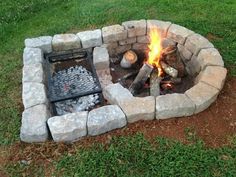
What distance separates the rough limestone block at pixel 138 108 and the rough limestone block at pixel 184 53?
138 centimetres

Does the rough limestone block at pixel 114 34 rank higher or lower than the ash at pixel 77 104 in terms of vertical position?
higher

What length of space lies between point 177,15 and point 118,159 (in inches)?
138

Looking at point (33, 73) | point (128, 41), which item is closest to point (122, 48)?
point (128, 41)

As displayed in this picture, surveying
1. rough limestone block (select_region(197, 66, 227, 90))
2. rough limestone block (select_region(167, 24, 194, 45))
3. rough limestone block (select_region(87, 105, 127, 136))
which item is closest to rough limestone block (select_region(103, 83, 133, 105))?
rough limestone block (select_region(87, 105, 127, 136))

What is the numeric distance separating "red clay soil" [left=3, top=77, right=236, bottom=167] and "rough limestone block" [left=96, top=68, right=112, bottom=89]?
1.11m

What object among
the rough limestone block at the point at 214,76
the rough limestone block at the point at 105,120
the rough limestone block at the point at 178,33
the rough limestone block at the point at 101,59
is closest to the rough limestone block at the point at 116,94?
the rough limestone block at the point at 105,120

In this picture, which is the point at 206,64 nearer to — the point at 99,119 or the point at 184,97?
the point at 184,97

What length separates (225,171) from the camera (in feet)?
12.4

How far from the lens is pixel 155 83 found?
15.9ft

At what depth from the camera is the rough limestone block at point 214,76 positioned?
4.50 m

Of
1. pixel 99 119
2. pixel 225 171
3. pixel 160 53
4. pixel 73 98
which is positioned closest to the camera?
pixel 225 171

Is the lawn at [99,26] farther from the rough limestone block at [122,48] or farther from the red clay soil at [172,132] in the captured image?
the rough limestone block at [122,48]

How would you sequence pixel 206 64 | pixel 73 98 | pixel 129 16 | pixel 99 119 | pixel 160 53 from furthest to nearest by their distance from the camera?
pixel 129 16 → pixel 160 53 → pixel 206 64 → pixel 73 98 → pixel 99 119

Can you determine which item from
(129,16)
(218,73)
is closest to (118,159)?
(218,73)
